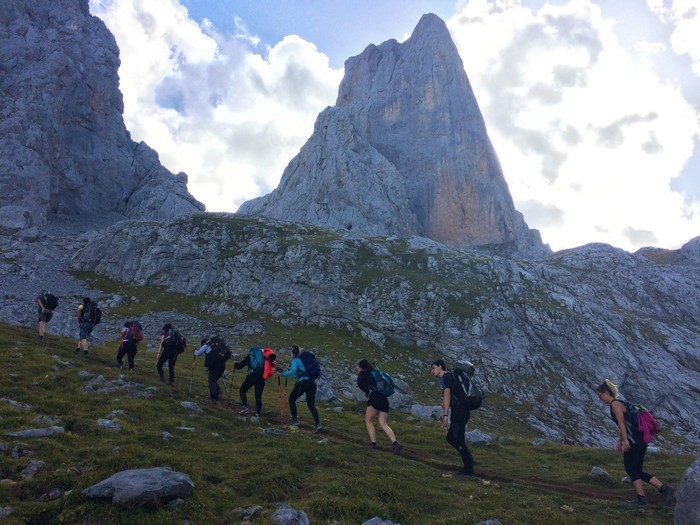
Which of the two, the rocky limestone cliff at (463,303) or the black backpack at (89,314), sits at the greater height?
the rocky limestone cliff at (463,303)

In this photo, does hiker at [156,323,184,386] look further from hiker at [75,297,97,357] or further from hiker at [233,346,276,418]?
hiker at [233,346,276,418]

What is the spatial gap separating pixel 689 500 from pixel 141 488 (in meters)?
12.5

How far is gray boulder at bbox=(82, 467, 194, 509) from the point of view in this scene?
898 centimetres

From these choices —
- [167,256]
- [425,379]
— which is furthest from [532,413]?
[167,256]

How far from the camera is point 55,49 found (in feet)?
398

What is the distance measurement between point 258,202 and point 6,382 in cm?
17586

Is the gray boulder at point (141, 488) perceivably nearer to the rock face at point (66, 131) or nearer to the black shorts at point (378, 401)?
the black shorts at point (378, 401)

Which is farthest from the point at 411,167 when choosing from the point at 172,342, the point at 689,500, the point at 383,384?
the point at 689,500

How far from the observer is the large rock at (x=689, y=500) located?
9.98m

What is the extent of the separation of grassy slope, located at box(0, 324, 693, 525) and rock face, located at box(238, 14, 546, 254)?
391 feet

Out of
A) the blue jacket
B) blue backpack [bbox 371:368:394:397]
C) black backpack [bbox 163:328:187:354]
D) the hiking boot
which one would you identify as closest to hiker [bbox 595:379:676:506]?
the hiking boot

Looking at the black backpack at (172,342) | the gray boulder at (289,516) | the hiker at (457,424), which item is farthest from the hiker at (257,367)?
the gray boulder at (289,516)

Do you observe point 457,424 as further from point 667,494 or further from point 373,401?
point 667,494

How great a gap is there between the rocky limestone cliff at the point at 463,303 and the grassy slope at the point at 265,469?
3239 cm
